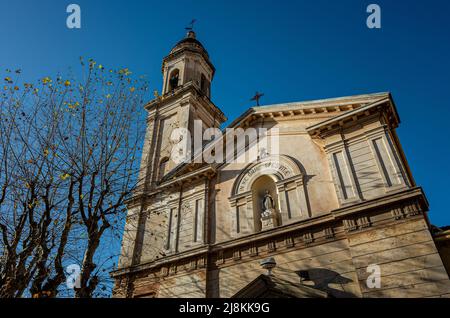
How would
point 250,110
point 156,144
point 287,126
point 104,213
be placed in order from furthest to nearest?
point 156,144 → point 250,110 → point 287,126 → point 104,213

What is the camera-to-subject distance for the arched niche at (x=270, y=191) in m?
12.9

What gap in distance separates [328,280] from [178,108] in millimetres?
15721

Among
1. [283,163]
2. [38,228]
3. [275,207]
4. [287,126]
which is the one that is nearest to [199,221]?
[275,207]

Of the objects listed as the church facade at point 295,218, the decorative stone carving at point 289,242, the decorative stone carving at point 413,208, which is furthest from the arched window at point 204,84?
the decorative stone carving at point 413,208

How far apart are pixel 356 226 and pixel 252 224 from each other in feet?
13.9

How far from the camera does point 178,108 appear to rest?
2273 centimetres

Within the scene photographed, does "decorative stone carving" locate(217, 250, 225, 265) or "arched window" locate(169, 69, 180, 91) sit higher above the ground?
"arched window" locate(169, 69, 180, 91)

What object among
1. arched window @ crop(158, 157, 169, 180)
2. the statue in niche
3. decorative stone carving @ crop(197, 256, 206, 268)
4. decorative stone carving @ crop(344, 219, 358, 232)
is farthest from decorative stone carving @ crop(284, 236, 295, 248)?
arched window @ crop(158, 157, 169, 180)

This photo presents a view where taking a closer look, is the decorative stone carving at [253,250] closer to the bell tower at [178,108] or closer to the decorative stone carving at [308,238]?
the decorative stone carving at [308,238]

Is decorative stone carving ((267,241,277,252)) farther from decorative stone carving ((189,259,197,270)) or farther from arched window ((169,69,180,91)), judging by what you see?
arched window ((169,69,180,91))

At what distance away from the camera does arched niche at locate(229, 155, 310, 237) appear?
12.9 m

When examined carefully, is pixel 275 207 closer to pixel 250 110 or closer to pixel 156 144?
pixel 250 110

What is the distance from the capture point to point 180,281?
1333 centimetres

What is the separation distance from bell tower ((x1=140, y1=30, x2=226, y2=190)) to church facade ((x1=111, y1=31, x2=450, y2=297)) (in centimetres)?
338
